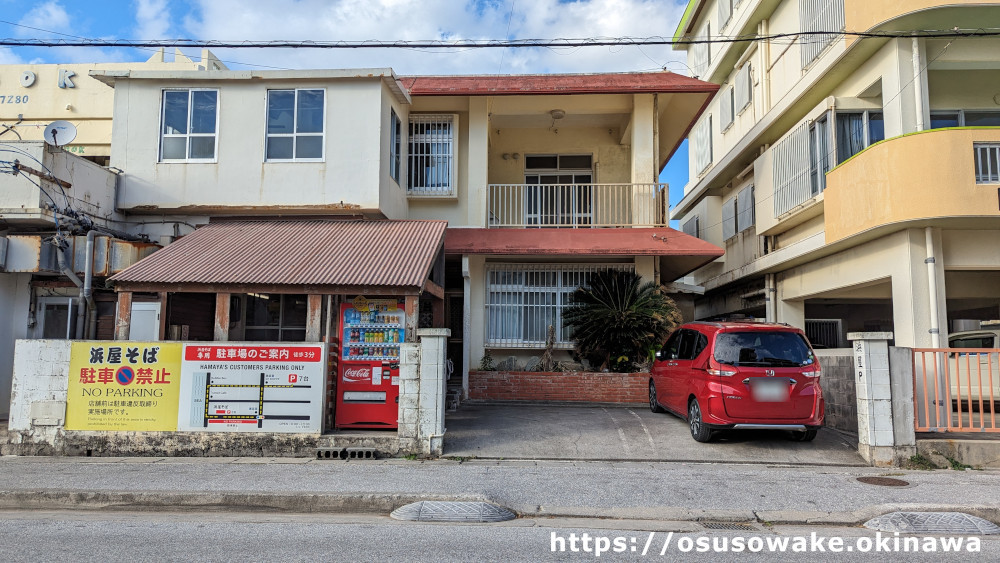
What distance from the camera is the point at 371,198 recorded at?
12781 millimetres

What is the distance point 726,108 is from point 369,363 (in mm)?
15697

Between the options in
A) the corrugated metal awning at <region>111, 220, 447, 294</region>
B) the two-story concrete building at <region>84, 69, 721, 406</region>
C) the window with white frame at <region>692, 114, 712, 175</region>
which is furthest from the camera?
the window with white frame at <region>692, 114, 712, 175</region>

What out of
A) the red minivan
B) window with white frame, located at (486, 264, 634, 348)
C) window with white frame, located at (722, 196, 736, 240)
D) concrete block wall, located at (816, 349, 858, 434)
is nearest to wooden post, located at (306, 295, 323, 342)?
window with white frame, located at (486, 264, 634, 348)

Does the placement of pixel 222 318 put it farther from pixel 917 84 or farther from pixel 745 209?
pixel 745 209

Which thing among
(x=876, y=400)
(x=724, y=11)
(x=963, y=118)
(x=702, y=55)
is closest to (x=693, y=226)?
(x=702, y=55)

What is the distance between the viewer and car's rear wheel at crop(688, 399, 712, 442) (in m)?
9.32

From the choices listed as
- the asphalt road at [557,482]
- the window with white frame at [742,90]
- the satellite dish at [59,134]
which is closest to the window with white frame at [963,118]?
the window with white frame at [742,90]

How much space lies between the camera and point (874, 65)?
39.6 feet

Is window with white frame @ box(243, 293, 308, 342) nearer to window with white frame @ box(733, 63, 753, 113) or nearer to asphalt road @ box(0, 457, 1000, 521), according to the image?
asphalt road @ box(0, 457, 1000, 521)

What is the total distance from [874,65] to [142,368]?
45.8ft

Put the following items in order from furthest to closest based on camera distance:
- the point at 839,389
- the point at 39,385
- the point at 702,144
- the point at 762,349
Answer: the point at 702,144 → the point at 839,389 → the point at 39,385 → the point at 762,349

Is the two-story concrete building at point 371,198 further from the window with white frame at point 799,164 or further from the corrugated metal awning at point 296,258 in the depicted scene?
the window with white frame at point 799,164

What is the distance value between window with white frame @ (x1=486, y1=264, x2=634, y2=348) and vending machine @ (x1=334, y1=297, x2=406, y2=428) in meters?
4.67

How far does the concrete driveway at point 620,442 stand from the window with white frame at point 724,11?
14106mm
